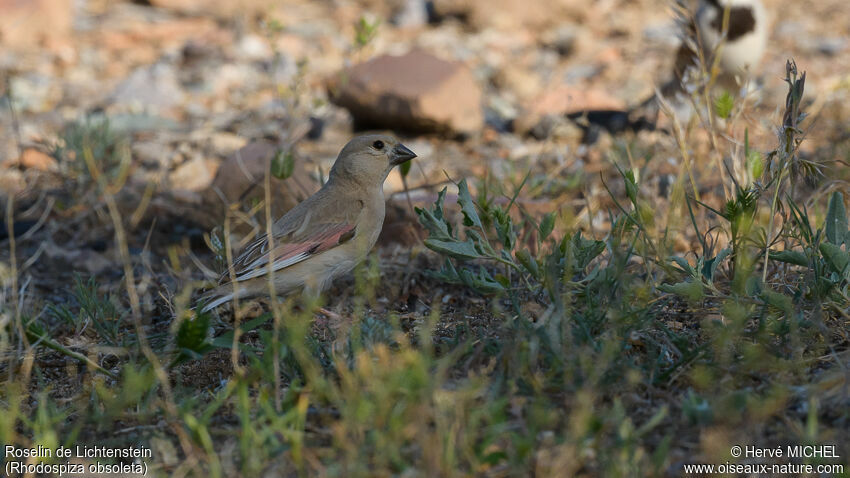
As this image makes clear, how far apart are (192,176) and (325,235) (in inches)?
85.5

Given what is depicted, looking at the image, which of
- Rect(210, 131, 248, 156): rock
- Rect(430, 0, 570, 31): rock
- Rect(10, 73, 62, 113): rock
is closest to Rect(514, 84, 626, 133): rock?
Rect(430, 0, 570, 31): rock

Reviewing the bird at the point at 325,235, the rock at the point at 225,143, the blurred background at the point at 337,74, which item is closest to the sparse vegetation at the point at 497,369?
the bird at the point at 325,235

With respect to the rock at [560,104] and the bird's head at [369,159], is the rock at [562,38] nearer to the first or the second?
the rock at [560,104]

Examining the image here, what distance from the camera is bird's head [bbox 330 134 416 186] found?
3703mm

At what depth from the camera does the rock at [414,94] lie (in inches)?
231

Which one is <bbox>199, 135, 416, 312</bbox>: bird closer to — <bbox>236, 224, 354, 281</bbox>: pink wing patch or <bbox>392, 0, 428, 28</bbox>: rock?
<bbox>236, 224, 354, 281</bbox>: pink wing patch

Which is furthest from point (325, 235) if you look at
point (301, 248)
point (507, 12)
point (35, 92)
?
point (507, 12)

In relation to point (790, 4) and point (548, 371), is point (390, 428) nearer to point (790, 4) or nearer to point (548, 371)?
point (548, 371)

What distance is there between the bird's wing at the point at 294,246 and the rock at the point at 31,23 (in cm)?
549

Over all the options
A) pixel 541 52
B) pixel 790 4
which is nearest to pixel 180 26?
pixel 541 52

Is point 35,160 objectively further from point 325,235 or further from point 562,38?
point 562,38

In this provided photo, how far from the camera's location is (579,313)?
273 centimetres

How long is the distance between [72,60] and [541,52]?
402 centimetres

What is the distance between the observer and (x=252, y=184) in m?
4.34
